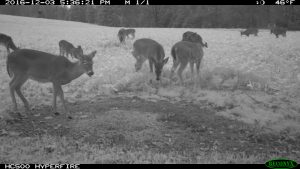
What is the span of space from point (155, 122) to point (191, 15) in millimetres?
51730

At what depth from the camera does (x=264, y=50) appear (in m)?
18.0

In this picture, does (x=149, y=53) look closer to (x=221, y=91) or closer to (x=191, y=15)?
(x=221, y=91)

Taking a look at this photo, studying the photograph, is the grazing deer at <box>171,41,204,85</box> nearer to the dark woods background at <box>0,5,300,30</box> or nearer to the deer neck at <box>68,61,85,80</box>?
the deer neck at <box>68,61,85,80</box>

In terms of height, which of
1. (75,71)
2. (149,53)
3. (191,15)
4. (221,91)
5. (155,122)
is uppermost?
(191,15)

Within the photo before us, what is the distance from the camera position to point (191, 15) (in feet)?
189

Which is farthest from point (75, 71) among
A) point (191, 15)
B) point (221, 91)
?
point (191, 15)

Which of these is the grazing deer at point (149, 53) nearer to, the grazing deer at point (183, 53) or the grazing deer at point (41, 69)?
the grazing deer at point (183, 53)

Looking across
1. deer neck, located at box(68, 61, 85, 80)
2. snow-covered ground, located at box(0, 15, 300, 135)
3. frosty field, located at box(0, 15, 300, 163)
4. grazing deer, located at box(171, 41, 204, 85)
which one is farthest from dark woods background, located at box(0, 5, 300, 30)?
deer neck, located at box(68, 61, 85, 80)

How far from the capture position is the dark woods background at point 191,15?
56656 mm

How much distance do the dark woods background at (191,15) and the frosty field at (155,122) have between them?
147 feet

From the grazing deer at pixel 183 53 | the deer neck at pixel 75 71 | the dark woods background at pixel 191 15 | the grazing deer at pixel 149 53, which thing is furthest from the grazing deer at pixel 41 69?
the dark woods background at pixel 191 15

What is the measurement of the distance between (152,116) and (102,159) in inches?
107

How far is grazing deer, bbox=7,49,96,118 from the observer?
838 centimetres

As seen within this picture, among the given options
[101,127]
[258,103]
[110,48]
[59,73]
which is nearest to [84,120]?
[101,127]
